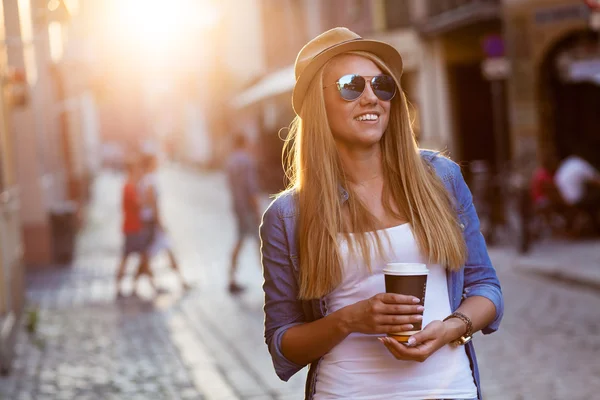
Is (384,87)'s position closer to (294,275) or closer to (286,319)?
(294,275)

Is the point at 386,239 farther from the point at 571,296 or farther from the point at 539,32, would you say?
the point at 539,32

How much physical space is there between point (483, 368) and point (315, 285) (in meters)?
5.22

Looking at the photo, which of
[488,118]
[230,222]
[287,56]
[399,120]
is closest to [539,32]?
[488,118]

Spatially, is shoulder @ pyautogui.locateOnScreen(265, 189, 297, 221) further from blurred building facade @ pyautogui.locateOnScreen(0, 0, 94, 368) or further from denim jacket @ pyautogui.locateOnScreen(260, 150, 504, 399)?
blurred building facade @ pyautogui.locateOnScreen(0, 0, 94, 368)

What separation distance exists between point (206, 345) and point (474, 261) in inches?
264

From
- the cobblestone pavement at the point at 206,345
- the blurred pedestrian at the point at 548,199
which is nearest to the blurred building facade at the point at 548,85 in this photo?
the blurred pedestrian at the point at 548,199

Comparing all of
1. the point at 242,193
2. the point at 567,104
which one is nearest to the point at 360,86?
the point at 242,193

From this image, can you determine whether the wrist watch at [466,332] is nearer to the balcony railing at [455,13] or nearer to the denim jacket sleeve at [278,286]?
the denim jacket sleeve at [278,286]

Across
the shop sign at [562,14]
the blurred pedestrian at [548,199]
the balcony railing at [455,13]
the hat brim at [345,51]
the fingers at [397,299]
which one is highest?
the balcony railing at [455,13]

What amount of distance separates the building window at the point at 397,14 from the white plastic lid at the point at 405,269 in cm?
2348

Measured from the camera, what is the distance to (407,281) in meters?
2.47

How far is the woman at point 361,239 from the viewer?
106 inches

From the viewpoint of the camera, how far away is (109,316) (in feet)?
38.2

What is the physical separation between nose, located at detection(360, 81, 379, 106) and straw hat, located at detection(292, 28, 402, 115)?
0.11 meters
